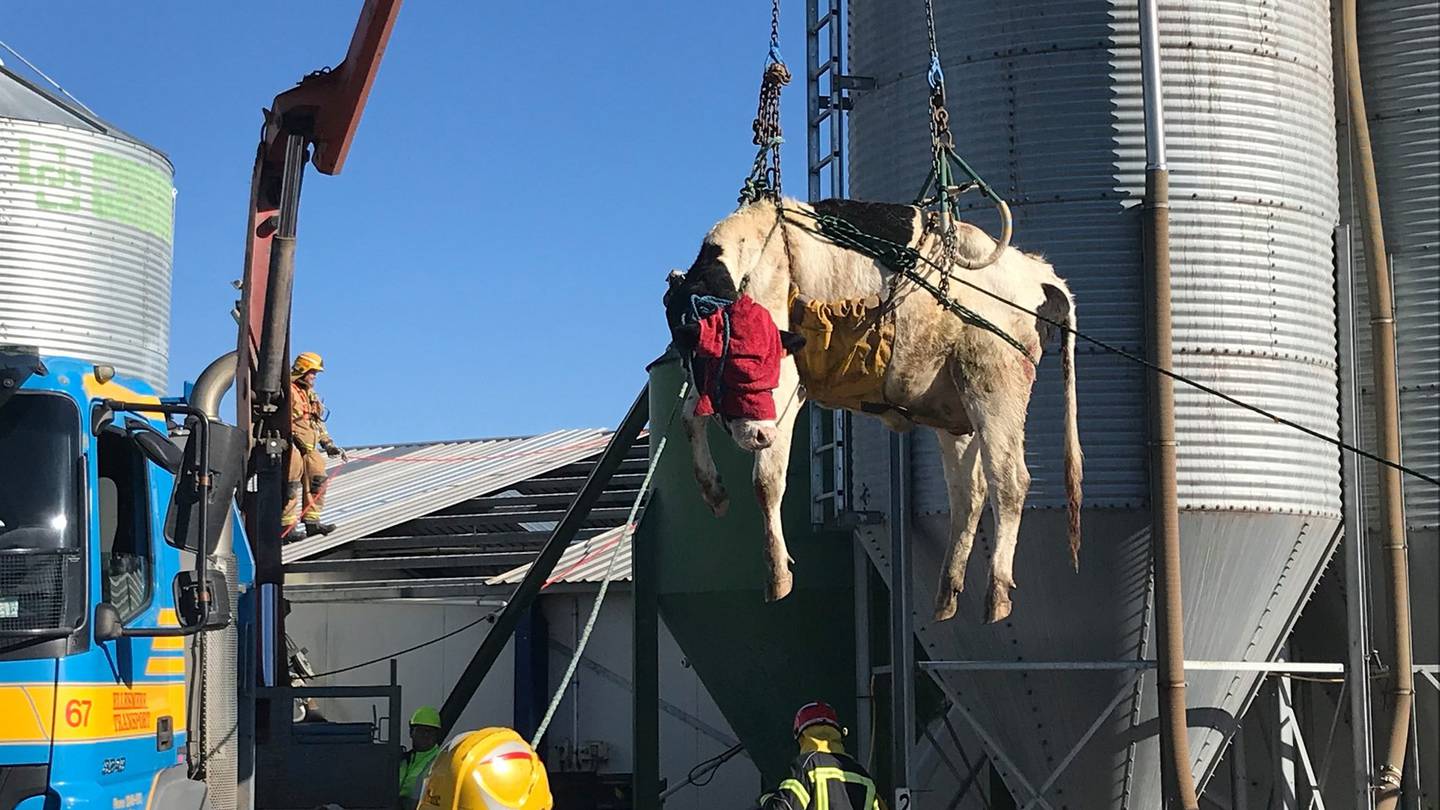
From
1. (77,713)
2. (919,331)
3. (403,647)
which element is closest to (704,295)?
(919,331)

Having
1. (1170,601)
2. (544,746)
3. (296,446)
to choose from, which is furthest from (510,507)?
(1170,601)

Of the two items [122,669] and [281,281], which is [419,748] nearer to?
[281,281]

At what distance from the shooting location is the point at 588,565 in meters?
→ 21.3

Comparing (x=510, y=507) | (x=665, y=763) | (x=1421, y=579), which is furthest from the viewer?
(x=510, y=507)

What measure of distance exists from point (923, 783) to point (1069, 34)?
5.58 metres

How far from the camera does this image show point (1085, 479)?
428 inches

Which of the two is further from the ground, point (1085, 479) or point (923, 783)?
point (1085, 479)

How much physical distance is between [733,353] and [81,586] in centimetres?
320

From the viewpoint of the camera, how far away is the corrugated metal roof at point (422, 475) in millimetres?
26375

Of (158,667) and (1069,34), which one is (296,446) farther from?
(1069,34)

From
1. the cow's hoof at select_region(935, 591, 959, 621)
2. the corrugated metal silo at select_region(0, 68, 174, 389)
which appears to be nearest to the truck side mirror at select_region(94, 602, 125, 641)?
the cow's hoof at select_region(935, 591, 959, 621)

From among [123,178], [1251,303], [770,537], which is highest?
[123,178]

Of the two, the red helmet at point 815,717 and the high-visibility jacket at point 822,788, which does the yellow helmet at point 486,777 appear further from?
the red helmet at point 815,717

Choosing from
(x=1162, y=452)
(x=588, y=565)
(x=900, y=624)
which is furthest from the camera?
(x=588, y=565)
